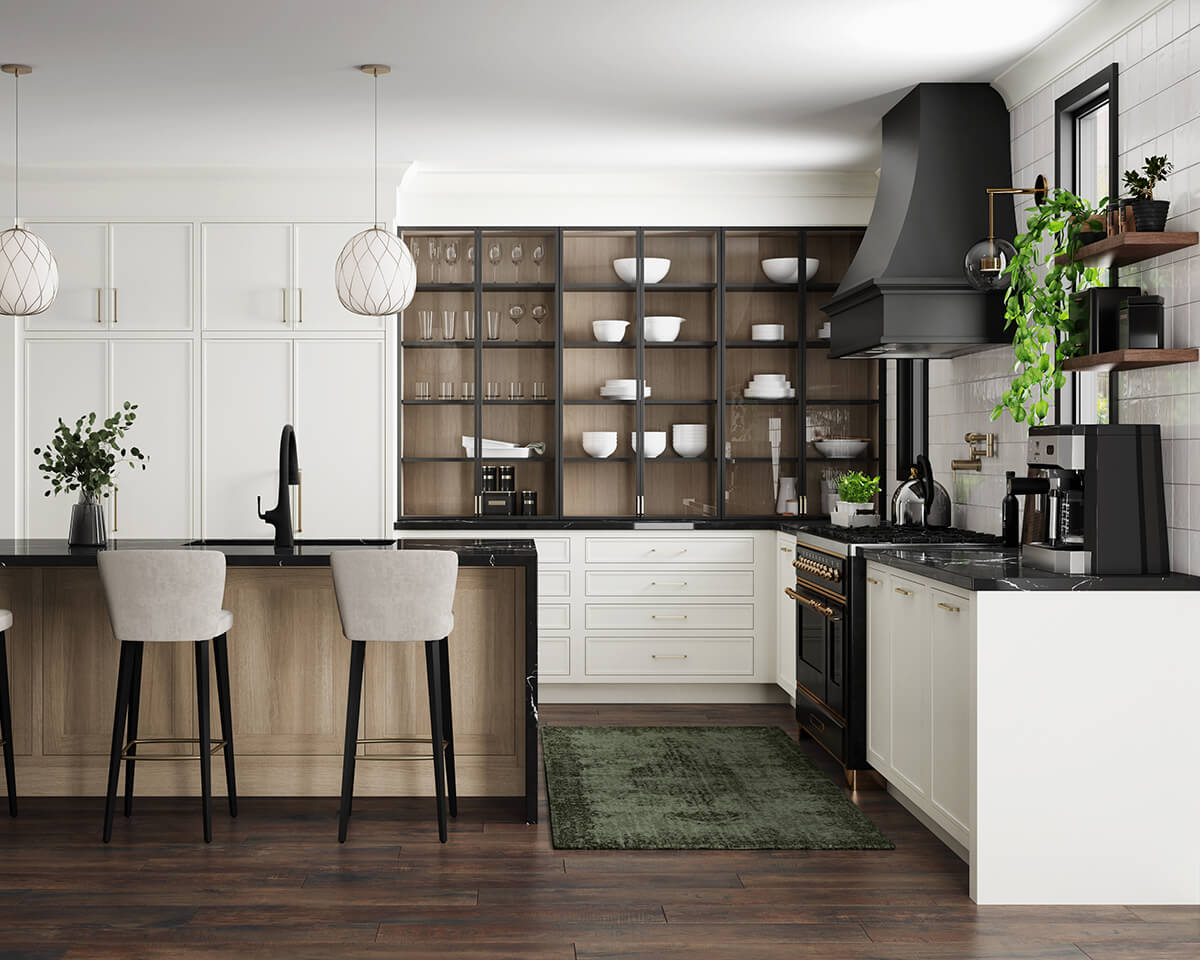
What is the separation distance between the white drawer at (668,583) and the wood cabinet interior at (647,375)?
15.2 inches

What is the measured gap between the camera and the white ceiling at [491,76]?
13.3 ft

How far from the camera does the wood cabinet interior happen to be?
6.44 m

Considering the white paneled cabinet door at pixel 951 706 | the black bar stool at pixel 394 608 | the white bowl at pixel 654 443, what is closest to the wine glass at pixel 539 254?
the white bowl at pixel 654 443

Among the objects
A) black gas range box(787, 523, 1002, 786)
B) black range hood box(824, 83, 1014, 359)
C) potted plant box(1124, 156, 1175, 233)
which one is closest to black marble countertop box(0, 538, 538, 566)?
black gas range box(787, 523, 1002, 786)

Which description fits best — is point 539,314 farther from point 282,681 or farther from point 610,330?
point 282,681

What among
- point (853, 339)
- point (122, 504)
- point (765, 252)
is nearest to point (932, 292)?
point (853, 339)

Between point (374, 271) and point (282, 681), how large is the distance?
160cm

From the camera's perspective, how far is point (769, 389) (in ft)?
21.1

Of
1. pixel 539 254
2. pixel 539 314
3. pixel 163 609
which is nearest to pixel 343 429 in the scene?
pixel 539 314

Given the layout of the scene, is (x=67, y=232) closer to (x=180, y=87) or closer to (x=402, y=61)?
(x=180, y=87)

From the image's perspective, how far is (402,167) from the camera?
6.06 m

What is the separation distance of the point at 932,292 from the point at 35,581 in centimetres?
355

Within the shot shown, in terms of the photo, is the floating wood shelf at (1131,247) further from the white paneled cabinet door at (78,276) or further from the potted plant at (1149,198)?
the white paneled cabinet door at (78,276)

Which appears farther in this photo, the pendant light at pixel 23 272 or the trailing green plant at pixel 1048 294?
the pendant light at pixel 23 272
